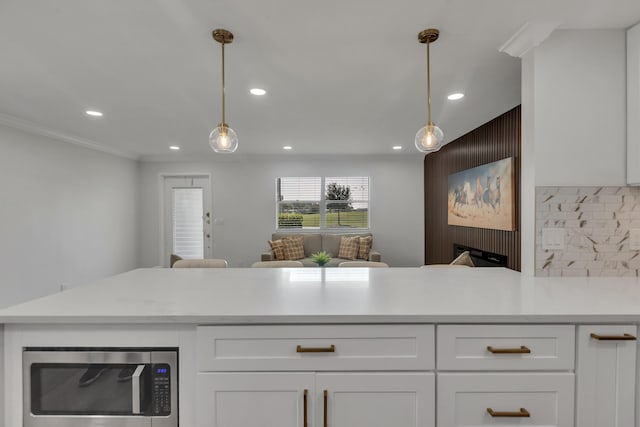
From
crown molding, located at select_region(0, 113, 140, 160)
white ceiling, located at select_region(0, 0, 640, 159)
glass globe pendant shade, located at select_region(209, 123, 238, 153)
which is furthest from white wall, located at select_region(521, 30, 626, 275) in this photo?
crown molding, located at select_region(0, 113, 140, 160)

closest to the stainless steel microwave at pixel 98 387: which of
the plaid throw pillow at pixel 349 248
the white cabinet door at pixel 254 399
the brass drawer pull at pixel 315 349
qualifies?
the white cabinet door at pixel 254 399

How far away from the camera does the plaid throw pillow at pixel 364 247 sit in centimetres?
527

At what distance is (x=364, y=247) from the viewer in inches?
208

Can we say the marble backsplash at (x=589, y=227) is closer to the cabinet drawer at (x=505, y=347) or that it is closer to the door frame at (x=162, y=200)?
the cabinet drawer at (x=505, y=347)

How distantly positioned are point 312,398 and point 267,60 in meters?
1.98

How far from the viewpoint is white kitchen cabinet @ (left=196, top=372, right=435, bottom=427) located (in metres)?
1.08

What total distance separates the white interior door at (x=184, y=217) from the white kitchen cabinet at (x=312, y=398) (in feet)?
16.5

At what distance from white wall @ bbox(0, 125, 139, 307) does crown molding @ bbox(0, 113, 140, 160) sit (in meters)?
0.06

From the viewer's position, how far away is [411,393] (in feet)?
3.54

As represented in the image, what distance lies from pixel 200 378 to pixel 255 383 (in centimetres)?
20

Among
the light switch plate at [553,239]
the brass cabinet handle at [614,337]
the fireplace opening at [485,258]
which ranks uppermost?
the light switch plate at [553,239]

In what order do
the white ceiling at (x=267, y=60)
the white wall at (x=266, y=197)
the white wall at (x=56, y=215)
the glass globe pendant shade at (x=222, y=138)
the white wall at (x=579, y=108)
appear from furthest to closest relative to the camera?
the white wall at (x=266, y=197)
the white wall at (x=56, y=215)
the glass globe pendant shade at (x=222, y=138)
the white wall at (x=579, y=108)
the white ceiling at (x=267, y=60)

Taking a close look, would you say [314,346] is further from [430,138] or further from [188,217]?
[188,217]

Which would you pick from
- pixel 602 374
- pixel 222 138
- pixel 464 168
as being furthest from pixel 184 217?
pixel 602 374
